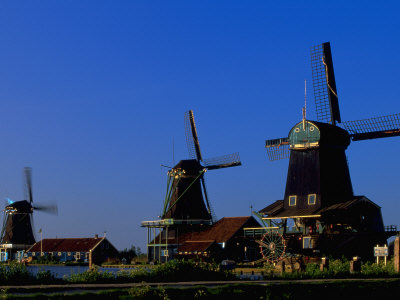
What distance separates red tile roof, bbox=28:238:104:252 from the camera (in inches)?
3428

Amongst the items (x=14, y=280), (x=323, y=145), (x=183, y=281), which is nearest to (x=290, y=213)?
(x=323, y=145)

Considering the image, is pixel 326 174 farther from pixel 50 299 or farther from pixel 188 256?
pixel 50 299

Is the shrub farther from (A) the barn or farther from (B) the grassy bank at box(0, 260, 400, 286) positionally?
(A) the barn

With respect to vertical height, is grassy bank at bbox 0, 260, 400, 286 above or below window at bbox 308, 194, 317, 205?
below

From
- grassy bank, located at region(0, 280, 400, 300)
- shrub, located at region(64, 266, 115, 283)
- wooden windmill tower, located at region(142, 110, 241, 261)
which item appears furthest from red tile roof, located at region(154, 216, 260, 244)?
grassy bank, located at region(0, 280, 400, 300)

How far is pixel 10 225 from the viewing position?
92312mm

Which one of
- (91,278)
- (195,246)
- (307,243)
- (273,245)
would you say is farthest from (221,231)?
(91,278)

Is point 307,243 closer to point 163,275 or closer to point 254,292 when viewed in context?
point 163,275

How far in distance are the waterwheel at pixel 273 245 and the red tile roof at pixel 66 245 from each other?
129 feet

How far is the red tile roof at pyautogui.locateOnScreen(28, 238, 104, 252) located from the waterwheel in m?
39.2

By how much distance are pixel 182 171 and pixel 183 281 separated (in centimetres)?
4061

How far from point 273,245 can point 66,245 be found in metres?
46.4

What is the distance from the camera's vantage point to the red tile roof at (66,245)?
8706 cm

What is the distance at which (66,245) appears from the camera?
9000 cm
